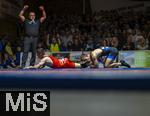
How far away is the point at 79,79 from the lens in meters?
2.61

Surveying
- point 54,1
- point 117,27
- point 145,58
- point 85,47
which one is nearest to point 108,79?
point 145,58

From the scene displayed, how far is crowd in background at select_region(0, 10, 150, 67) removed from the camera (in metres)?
13.4

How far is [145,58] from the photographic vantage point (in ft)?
40.6

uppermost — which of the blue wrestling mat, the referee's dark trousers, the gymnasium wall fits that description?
the gymnasium wall

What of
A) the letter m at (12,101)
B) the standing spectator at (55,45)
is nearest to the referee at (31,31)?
the standing spectator at (55,45)

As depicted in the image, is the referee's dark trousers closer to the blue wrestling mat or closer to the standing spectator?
the standing spectator

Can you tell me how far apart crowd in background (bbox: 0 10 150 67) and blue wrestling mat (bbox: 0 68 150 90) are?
406 inches

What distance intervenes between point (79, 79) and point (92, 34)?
40.3ft

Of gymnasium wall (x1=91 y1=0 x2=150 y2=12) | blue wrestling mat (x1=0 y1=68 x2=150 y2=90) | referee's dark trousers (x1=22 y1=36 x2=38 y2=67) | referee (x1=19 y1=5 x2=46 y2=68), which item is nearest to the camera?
blue wrestling mat (x1=0 y1=68 x2=150 y2=90)

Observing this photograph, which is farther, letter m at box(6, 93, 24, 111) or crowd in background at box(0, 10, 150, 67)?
crowd in background at box(0, 10, 150, 67)

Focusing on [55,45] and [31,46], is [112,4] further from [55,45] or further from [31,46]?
[31,46]

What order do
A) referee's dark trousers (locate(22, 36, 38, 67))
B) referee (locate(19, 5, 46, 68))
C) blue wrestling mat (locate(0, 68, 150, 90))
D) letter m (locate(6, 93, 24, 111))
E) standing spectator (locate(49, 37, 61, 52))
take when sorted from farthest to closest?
standing spectator (locate(49, 37, 61, 52)) < referee's dark trousers (locate(22, 36, 38, 67)) < referee (locate(19, 5, 46, 68)) < letter m (locate(6, 93, 24, 111)) < blue wrestling mat (locate(0, 68, 150, 90))

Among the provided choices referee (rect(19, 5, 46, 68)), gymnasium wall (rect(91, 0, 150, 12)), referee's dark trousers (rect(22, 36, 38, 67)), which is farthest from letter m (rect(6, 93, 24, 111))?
gymnasium wall (rect(91, 0, 150, 12))

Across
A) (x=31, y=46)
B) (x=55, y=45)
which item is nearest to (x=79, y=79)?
(x=31, y=46)
